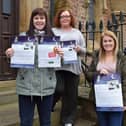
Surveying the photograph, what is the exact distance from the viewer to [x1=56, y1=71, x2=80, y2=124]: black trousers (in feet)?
18.3

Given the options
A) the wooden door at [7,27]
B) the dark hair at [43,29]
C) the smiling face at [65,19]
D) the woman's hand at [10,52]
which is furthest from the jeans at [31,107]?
the wooden door at [7,27]

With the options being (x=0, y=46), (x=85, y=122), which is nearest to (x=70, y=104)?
(x=85, y=122)

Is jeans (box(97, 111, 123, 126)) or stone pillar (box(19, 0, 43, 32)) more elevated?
stone pillar (box(19, 0, 43, 32))

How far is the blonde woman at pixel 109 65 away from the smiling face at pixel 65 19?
0.69m

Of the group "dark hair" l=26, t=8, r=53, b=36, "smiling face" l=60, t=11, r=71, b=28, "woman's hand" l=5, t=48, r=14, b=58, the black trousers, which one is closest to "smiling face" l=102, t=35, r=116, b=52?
"dark hair" l=26, t=8, r=53, b=36

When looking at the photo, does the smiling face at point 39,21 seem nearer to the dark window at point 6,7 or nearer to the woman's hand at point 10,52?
the woman's hand at point 10,52

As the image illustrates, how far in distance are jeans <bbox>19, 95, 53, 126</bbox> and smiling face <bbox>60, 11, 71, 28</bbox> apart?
1.10 meters

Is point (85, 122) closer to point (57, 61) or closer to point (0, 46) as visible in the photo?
point (57, 61)

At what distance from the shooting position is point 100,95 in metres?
4.72

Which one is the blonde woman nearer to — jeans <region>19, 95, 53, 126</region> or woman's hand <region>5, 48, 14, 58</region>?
jeans <region>19, 95, 53, 126</region>

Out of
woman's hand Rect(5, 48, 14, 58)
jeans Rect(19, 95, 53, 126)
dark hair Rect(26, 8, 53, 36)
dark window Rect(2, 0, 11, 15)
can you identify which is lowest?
jeans Rect(19, 95, 53, 126)

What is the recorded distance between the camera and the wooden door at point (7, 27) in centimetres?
813

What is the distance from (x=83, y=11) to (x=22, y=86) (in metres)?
5.84

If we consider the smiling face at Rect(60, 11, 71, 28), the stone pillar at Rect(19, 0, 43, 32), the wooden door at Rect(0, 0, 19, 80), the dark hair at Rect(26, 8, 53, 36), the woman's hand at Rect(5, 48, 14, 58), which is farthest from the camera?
the stone pillar at Rect(19, 0, 43, 32)
